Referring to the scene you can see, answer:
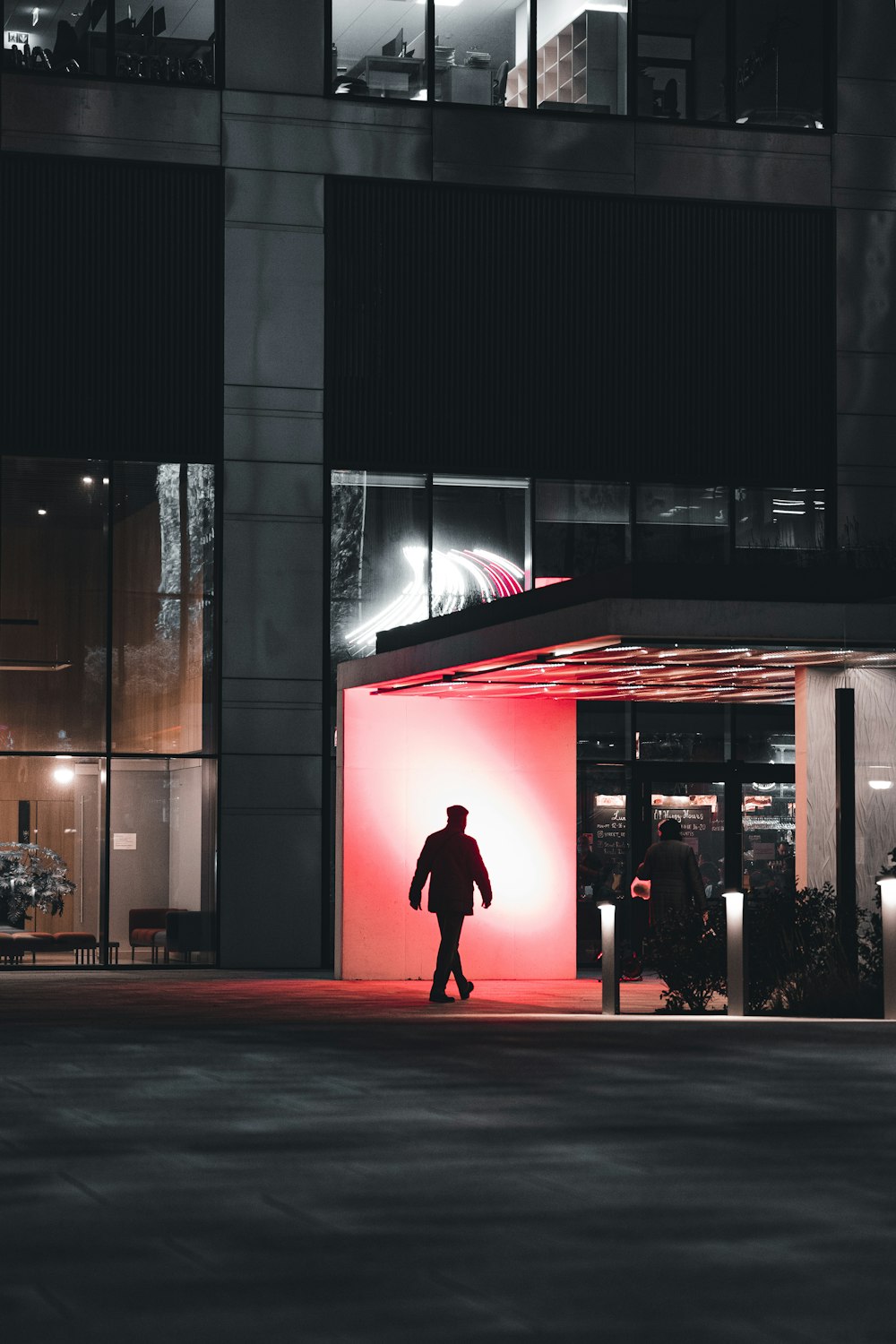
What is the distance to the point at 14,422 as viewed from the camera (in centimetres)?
2264

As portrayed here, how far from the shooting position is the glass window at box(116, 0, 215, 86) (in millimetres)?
23188

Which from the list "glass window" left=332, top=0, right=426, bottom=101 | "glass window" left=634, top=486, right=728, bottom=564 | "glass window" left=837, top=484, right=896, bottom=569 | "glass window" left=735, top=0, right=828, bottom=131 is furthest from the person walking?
"glass window" left=735, top=0, right=828, bottom=131

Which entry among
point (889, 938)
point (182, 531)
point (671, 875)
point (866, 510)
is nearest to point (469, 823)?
point (671, 875)

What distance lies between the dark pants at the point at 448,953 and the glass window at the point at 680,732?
714 cm

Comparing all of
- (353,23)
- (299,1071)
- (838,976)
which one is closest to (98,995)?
(838,976)

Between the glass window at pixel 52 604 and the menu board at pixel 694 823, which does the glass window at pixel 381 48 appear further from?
the menu board at pixel 694 823

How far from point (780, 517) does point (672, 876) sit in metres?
7.42

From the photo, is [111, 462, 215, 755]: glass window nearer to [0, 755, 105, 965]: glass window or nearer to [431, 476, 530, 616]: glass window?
[0, 755, 105, 965]: glass window

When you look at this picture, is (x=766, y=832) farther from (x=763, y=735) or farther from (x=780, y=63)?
(x=780, y=63)

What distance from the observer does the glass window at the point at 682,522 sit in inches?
952

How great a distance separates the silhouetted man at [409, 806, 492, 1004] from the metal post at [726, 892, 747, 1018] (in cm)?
284

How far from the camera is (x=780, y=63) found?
24906 millimetres

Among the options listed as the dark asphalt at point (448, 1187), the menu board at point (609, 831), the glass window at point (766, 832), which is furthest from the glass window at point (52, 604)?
the dark asphalt at point (448, 1187)

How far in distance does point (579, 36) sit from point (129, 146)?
5842 mm
